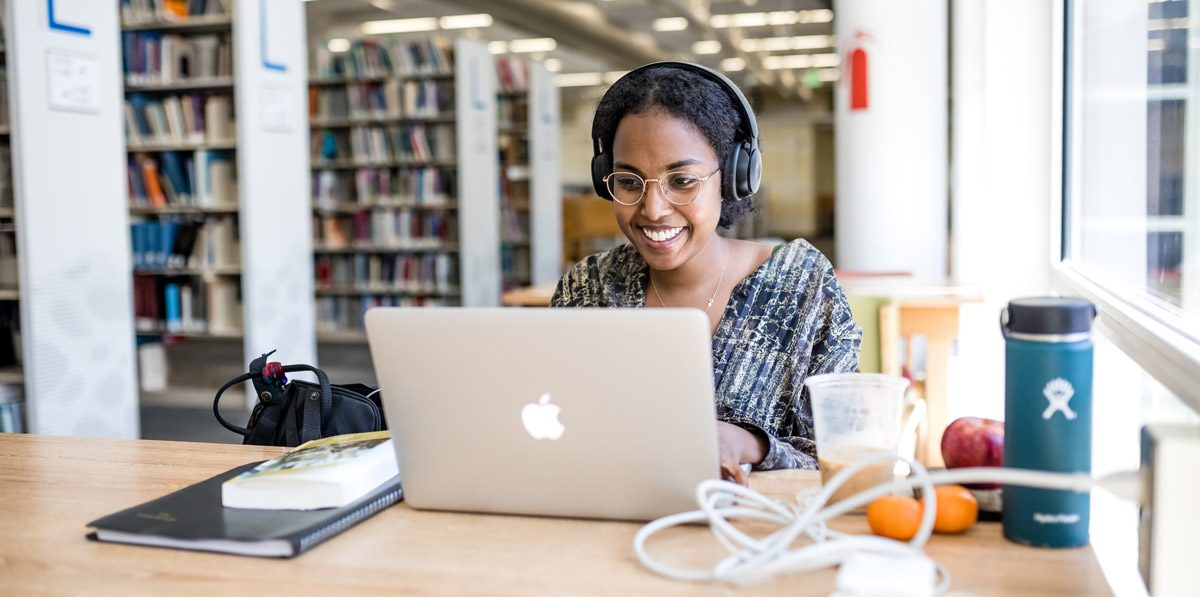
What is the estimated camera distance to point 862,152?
4.57 m

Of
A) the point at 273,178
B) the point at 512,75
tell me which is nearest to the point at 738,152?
the point at 273,178

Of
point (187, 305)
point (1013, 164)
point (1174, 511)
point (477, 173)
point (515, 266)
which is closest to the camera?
point (1174, 511)

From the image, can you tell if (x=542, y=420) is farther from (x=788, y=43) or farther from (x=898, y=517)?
(x=788, y=43)

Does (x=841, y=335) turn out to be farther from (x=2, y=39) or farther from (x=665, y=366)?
(x=2, y=39)

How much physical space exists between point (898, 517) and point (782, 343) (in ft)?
2.12

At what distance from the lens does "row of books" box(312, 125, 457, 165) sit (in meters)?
6.55

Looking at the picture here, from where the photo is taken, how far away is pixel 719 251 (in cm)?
170

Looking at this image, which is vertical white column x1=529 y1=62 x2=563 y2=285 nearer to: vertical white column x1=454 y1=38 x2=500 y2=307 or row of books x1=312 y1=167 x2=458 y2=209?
vertical white column x1=454 y1=38 x2=500 y2=307

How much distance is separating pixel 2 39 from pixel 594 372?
13.0 feet

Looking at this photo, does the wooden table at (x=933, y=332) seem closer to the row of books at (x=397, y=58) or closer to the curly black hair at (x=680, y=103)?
the curly black hair at (x=680, y=103)

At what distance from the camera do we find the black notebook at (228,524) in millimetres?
966

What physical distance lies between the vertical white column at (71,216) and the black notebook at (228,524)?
9.56 feet

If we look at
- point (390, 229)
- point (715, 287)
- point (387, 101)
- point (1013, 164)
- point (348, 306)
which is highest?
point (387, 101)

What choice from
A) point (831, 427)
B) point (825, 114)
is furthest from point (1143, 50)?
point (825, 114)
